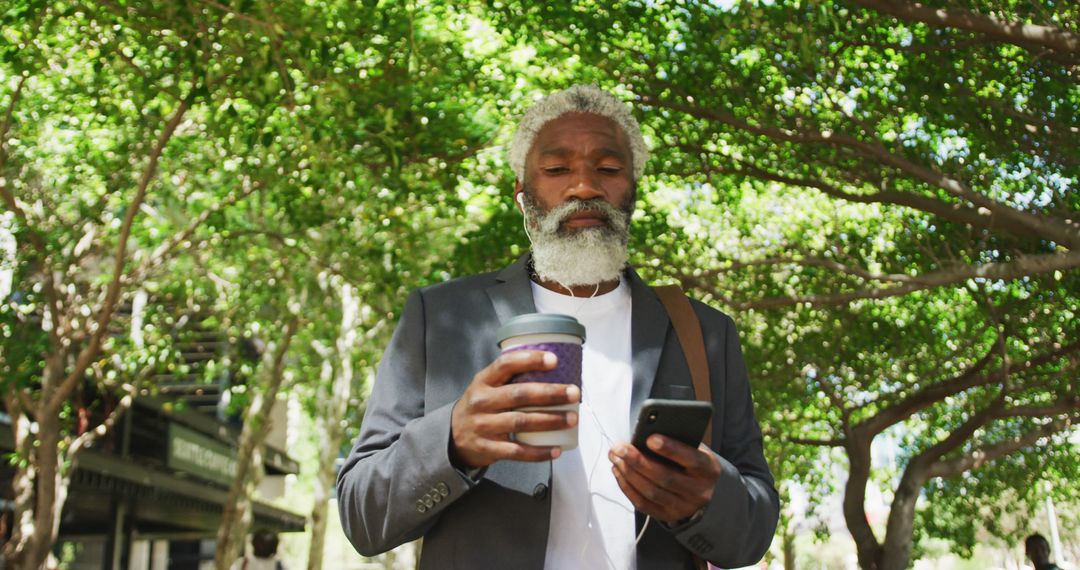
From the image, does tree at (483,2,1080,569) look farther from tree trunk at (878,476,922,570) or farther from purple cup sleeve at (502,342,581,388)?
purple cup sleeve at (502,342,581,388)

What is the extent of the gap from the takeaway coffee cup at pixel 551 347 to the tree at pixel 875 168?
562cm

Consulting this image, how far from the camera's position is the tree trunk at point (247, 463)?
15016 millimetres

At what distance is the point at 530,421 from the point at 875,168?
9.24 meters

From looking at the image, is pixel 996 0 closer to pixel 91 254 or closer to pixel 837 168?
pixel 837 168

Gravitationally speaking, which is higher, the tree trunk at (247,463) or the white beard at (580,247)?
the tree trunk at (247,463)

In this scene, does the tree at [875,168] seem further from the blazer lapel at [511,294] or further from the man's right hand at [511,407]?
the man's right hand at [511,407]

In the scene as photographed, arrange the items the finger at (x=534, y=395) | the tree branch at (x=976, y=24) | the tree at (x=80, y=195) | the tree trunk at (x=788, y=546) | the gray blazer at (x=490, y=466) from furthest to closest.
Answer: the tree trunk at (x=788, y=546) → the tree at (x=80, y=195) → the tree branch at (x=976, y=24) → the gray blazer at (x=490, y=466) → the finger at (x=534, y=395)

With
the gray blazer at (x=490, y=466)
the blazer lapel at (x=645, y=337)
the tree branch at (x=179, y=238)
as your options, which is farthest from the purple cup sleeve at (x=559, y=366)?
the tree branch at (x=179, y=238)

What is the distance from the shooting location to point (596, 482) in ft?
7.33

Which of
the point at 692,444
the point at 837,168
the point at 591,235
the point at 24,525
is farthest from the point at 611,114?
the point at 24,525

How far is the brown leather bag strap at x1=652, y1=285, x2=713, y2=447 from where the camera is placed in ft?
7.53

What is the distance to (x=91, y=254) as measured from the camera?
44.9 feet

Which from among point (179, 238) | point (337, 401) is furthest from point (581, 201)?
point (337, 401)

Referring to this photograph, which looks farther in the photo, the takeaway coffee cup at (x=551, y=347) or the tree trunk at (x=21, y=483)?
the tree trunk at (x=21, y=483)
